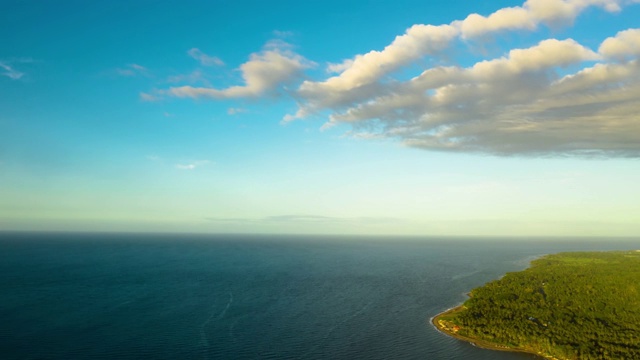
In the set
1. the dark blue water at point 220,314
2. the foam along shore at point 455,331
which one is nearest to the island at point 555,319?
the foam along shore at point 455,331

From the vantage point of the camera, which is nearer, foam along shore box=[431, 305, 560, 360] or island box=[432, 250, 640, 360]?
island box=[432, 250, 640, 360]

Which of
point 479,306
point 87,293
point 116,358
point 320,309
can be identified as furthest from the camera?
point 87,293

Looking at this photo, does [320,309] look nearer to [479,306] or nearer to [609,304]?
[479,306]

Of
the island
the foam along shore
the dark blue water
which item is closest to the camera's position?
the dark blue water

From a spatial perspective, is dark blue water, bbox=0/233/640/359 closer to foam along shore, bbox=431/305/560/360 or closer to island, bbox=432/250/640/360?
foam along shore, bbox=431/305/560/360

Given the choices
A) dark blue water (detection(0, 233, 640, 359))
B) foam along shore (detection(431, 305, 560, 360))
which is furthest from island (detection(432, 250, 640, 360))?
dark blue water (detection(0, 233, 640, 359))

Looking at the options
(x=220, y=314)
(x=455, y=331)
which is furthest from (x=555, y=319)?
(x=220, y=314)

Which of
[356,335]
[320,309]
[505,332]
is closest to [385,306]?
[320,309]
